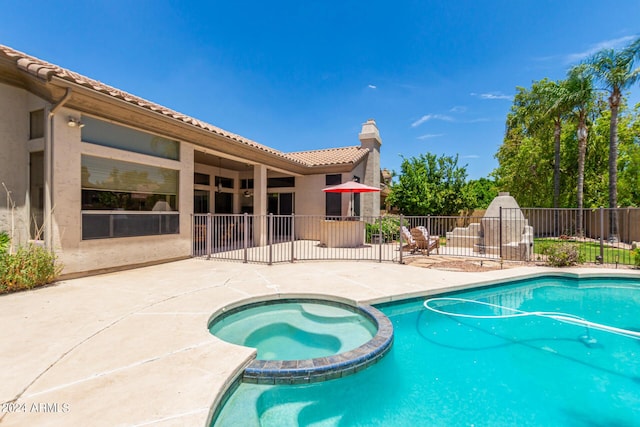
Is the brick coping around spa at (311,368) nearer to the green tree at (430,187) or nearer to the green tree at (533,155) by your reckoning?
the green tree at (430,187)

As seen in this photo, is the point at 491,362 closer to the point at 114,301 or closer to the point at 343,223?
the point at 114,301

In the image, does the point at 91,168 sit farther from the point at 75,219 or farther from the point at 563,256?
the point at 563,256

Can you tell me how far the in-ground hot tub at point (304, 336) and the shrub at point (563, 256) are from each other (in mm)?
7654

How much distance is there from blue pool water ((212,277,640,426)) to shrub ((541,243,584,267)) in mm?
3944

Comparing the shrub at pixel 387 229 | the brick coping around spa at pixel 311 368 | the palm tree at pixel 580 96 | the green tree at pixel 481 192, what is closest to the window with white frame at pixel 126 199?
the brick coping around spa at pixel 311 368

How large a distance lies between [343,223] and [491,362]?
340 inches

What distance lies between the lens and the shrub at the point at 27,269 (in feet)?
17.7

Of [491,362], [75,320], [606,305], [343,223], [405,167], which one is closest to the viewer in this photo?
[491,362]

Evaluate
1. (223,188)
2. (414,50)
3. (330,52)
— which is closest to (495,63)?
(414,50)

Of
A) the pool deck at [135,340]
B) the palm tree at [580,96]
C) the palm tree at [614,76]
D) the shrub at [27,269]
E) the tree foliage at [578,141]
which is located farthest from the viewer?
the palm tree at [580,96]

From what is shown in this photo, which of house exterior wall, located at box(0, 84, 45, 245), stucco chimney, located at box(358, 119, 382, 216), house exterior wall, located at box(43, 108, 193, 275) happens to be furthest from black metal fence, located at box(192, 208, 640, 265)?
house exterior wall, located at box(0, 84, 45, 245)

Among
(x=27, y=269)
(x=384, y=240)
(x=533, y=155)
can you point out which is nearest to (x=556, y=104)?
(x=533, y=155)

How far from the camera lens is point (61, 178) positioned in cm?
619

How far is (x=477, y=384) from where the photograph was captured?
3391 millimetres
